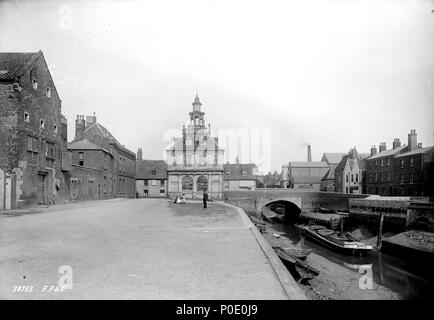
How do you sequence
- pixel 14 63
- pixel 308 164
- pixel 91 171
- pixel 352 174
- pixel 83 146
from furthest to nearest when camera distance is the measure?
pixel 308 164
pixel 352 174
pixel 83 146
pixel 91 171
pixel 14 63

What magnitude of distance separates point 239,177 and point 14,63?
48.9 metres

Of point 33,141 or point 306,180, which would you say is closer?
point 33,141

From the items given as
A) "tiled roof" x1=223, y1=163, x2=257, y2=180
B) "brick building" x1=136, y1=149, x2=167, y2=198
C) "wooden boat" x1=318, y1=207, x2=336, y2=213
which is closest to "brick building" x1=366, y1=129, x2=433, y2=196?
"wooden boat" x1=318, y1=207, x2=336, y2=213

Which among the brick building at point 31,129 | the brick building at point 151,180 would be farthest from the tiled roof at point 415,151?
the brick building at point 31,129

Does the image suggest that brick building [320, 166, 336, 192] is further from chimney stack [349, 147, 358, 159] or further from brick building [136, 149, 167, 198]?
brick building [136, 149, 167, 198]

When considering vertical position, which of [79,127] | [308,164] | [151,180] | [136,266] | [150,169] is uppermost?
[79,127]

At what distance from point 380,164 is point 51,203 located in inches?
1967

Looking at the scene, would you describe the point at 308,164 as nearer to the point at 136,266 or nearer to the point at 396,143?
the point at 396,143

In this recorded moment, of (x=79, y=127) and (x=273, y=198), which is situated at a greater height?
(x=79, y=127)

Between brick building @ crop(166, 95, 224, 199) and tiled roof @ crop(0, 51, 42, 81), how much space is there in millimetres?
29332

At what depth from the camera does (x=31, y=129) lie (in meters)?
23.5

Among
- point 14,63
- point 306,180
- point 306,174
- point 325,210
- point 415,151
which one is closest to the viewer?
point 14,63

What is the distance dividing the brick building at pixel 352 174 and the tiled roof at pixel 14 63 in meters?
57.2

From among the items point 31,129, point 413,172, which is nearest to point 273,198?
point 413,172
